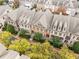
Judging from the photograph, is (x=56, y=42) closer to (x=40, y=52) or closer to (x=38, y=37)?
(x=38, y=37)

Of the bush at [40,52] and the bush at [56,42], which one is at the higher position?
the bush at [40,52]

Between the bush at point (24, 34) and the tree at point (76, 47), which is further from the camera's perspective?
the bush at point (24, 34)

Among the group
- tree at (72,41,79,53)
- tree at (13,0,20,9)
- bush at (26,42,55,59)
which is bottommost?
tree at (72,41,79,53)

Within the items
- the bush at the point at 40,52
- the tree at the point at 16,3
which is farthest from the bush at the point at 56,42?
the tree at the point at 16,3

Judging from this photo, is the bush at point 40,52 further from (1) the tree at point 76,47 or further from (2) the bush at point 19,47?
(1) the tree at point 76,47

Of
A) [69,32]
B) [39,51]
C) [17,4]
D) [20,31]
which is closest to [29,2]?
[17,4]

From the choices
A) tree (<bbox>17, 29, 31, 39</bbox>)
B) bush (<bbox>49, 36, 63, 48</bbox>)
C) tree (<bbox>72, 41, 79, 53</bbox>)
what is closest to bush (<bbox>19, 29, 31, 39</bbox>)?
tree (<bbox>17, 29, 31, 39</bbox>)

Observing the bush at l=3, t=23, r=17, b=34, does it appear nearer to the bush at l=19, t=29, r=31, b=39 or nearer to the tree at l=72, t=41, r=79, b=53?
the bush at l=19, t=29, r=31, b=39

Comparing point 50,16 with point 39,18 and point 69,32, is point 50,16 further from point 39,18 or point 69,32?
point 69,32

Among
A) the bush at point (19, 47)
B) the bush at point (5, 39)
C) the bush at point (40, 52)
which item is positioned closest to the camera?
the bush at point (40, 52)

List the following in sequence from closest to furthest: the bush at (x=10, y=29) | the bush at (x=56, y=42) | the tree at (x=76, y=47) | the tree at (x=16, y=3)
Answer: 1. the tree at (x=76, y=47)
2. the bush at (x=56, y=42)
3. the bush at (x=10, y=29)
4. the tree at (x=16, y=3)

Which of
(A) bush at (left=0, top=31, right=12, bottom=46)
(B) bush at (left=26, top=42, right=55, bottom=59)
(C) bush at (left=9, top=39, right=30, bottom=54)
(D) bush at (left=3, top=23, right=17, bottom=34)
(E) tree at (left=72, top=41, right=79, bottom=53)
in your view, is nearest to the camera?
(B) bush at (left=26, top=42, right=55, bottom=59)

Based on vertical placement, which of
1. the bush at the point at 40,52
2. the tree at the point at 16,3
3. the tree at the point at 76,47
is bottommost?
the tree at the point at 76,47
